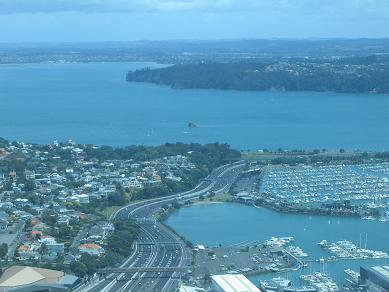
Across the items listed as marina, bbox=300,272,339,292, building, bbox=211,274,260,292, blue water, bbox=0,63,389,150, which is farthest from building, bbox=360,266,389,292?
blue water, bbox=0,63,389,150

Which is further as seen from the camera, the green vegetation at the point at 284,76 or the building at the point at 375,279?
the green vegetation at the point at 284,76

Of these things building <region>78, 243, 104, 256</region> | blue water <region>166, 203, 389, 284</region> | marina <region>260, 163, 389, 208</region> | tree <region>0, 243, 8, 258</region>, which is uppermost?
tree <region>0, 243, 8, 258</region>

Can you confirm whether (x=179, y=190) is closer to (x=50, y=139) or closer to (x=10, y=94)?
(x=50, y=139)

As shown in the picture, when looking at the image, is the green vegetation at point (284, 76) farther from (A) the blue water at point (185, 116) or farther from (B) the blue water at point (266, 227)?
(B) the blue water at point (266, 227)

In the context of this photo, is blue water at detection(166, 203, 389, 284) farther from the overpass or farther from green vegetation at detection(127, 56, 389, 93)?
green vegetation at detection(127, 56, 389, 93)

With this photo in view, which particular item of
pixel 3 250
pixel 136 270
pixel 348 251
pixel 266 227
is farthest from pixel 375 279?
pixel 3 250

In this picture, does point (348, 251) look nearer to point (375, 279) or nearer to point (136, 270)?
point (375, 279)

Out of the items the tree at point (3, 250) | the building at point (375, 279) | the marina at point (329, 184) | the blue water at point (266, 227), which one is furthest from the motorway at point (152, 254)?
the building at point (375, 279)
